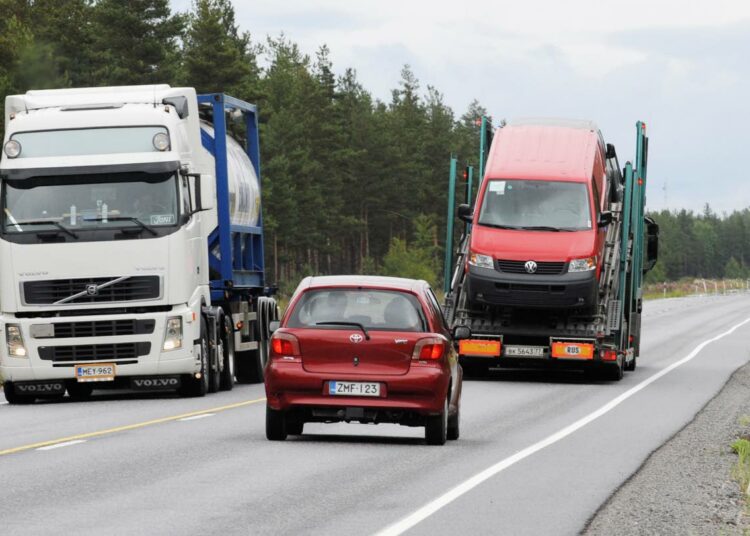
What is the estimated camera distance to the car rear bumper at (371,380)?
14945mm

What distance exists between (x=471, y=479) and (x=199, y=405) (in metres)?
8.73

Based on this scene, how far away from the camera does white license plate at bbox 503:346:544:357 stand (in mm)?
26742

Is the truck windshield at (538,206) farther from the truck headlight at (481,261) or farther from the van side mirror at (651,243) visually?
the van side mirror at (651,243)

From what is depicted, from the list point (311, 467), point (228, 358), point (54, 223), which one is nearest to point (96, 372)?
point (54, 223)

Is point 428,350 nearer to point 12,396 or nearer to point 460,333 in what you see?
point 460,333

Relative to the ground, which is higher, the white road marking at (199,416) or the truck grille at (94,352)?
the truck grille at (94,352)

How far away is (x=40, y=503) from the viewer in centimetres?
1084

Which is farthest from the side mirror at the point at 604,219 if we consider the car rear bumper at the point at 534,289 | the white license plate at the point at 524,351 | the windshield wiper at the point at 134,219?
the windshield wiper at the point at 134,219

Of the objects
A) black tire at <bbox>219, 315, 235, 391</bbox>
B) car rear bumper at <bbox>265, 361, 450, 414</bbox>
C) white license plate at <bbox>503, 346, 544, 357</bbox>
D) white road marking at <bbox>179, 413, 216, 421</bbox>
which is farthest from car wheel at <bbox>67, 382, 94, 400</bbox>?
car rear bumper at <bbox>265, 361, 450, 414</bbox>

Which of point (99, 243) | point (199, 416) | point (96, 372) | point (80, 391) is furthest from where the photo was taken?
point (80, 391)

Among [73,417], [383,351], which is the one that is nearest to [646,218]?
[73,417]

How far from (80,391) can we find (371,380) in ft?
29.4

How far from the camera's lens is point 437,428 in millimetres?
15305

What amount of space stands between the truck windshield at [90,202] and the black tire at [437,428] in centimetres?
658
